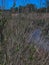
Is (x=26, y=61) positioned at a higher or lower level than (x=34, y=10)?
lower

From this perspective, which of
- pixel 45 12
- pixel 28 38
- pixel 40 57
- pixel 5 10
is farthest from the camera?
pixel 45 12

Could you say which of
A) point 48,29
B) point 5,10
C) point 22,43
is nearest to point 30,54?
point 22,43

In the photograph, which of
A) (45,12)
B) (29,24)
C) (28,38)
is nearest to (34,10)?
(45,12)

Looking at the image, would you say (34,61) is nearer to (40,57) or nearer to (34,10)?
(40,57)

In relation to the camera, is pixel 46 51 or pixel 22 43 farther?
pixel 22 43

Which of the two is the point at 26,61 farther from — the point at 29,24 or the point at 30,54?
the point at 29,24

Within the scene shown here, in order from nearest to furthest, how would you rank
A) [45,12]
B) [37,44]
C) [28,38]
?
[37,44], [28,38], [45,12]
